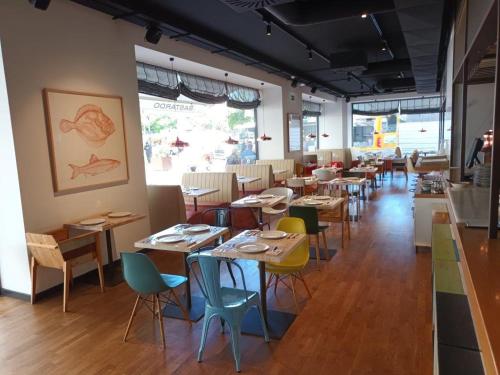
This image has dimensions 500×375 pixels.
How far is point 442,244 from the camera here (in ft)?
10.2

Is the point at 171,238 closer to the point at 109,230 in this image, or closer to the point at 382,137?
the point at 109,230

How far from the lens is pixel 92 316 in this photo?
137 inches

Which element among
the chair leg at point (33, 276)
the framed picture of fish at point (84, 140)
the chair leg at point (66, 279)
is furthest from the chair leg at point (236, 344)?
the framed picture of fish at point (84, 140)

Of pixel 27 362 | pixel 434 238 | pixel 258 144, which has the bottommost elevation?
pixel 27 362

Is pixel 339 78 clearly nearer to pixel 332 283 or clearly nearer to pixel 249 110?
pixel 249 110

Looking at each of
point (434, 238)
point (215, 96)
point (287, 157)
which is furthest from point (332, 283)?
point (287, 157)

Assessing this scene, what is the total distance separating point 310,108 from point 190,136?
6.61 m

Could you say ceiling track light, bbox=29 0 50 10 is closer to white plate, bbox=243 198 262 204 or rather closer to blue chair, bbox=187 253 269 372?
blue chair, bbox=187 253 269 372

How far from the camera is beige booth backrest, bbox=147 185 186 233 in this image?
5516mm

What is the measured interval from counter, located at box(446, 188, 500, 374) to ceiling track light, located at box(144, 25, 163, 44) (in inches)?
164

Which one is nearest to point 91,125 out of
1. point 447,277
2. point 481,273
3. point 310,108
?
point 447,277

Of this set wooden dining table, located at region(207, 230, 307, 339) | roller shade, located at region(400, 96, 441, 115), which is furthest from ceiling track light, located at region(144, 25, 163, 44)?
roller shade, located at region(400, 96, 441, 115)

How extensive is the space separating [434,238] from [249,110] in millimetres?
7240

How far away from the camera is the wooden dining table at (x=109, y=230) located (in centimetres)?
395
